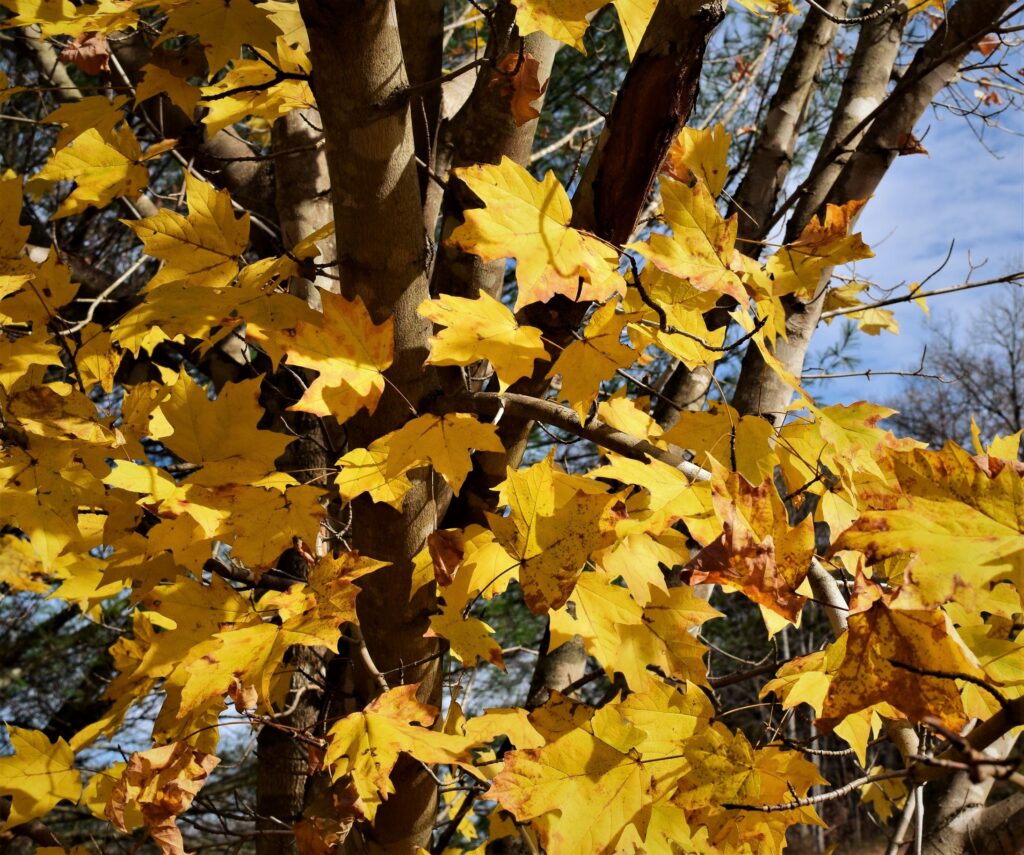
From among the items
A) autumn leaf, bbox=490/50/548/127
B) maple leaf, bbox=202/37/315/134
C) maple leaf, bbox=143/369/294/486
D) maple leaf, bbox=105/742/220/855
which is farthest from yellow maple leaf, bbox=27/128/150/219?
maple leaf, bbox=105/742/220/855

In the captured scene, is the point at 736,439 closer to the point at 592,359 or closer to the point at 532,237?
the point at 592,359

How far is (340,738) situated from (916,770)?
701mm

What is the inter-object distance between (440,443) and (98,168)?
0.75 m

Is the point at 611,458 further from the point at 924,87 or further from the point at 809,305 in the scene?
the point at 924,87

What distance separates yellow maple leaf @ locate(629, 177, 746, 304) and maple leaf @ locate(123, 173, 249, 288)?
575mm

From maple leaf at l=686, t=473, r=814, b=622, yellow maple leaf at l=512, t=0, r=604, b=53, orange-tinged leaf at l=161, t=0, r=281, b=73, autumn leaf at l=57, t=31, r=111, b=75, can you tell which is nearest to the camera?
maple leaf at l=686, t=473, r=814, b=622

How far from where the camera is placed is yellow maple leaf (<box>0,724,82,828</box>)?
1343mm

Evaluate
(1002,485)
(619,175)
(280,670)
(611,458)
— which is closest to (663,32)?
(619,175)

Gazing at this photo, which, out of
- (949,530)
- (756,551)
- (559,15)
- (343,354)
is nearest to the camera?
(949,530)

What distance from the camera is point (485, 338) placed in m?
0.98

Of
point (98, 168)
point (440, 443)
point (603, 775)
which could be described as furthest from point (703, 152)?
point (98, 168)

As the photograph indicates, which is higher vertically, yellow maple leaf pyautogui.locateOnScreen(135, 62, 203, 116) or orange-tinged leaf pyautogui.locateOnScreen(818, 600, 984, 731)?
yellow maple leaf pyautogui.locateOnScreen(135, 62, 203, 116)

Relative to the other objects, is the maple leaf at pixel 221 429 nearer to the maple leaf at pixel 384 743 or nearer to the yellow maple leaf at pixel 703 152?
the maple leaf at pixel 384 743

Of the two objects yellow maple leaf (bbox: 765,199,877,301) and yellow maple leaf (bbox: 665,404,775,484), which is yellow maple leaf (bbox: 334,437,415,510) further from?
yellow maple leaf (bbox: 765,199,877,301)
